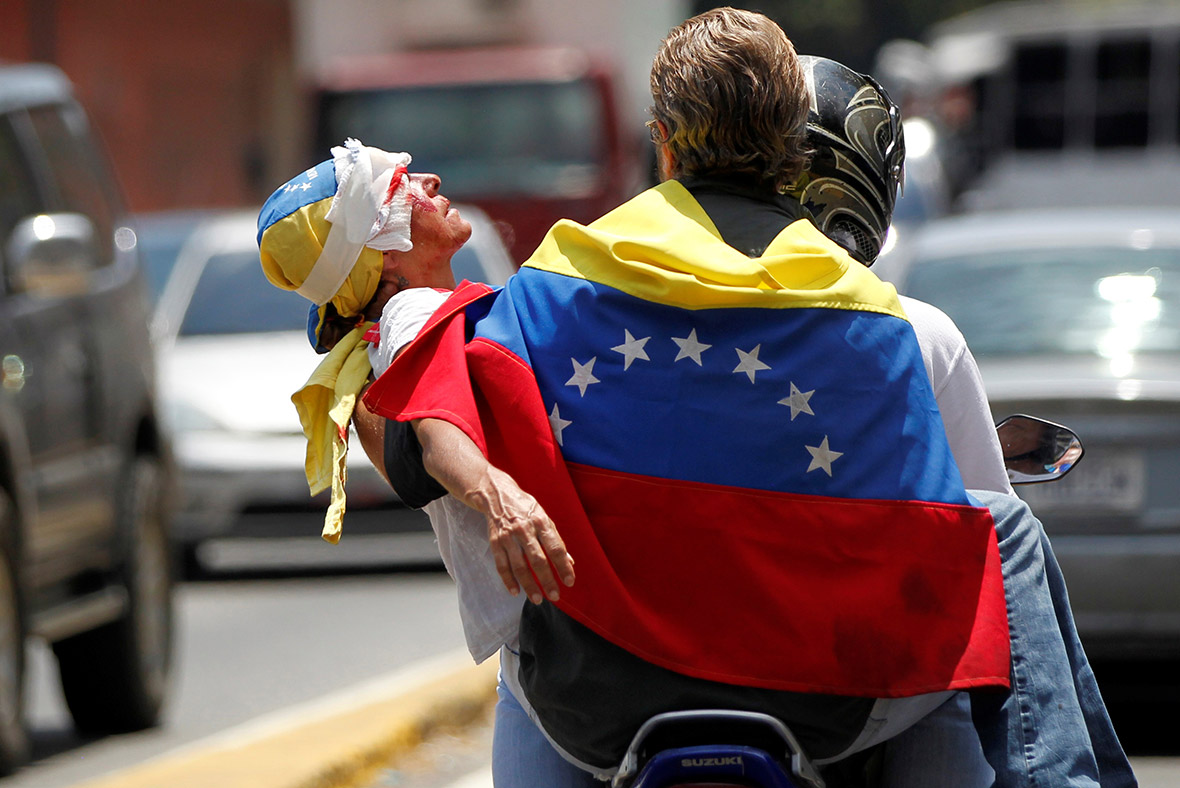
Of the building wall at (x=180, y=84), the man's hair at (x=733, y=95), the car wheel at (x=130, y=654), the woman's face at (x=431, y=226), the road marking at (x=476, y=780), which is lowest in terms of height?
the building wall at (x=180, y=84)

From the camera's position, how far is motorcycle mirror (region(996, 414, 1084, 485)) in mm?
→ 2713

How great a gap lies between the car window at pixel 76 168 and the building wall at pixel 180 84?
57.5ft

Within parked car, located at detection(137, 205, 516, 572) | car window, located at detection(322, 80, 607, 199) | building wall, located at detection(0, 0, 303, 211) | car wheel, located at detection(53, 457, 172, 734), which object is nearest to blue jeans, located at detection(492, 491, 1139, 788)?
car wheel, located at detection(53, 457, 172, 734)

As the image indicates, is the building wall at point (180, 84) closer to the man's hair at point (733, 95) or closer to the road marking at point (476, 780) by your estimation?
the road marking at point (476, 780)

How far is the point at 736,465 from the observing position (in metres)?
2.25

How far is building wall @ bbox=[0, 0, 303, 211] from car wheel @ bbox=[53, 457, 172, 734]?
18.4m

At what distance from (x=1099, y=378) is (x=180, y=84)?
24.7 m

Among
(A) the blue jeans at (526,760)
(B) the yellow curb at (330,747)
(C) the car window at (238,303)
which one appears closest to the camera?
(A) the blue jeans at (526,760)

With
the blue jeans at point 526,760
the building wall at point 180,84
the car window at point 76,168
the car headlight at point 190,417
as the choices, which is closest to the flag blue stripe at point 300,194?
the blue jeans at point 526,760

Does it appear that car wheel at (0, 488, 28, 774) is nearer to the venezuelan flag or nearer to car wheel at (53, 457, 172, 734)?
car wheel at (53, 457, 172, 734)

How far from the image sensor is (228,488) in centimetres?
1112

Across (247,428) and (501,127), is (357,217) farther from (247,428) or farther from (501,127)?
(501,127)

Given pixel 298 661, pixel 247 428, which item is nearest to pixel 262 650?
pixel 298 661

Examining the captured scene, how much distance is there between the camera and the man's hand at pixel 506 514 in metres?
2.14
